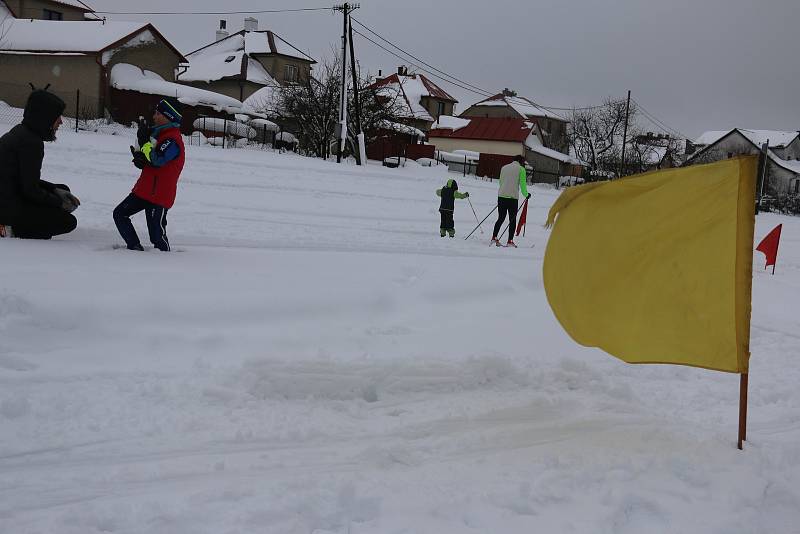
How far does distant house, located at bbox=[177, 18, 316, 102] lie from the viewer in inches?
2012

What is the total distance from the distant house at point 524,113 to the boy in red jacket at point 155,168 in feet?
209

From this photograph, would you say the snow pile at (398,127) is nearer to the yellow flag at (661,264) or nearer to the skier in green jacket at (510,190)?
the skier in green jacket at (510,190)

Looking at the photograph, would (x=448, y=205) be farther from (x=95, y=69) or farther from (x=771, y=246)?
(x=95, y=69)

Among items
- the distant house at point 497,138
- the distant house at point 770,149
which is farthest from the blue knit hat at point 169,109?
the distant house at point 770,149

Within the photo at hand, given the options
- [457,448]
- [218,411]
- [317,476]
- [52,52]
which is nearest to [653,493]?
[457,448]

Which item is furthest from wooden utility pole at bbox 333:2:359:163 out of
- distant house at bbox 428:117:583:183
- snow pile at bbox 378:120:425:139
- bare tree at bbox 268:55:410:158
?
distant house at bbox 428:117:583:183

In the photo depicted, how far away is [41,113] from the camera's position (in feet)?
22.4

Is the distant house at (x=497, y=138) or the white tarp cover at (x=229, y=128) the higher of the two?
the distant house at (x=497, y=138)

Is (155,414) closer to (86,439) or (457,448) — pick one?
(86,439)

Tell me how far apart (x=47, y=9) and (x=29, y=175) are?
158 ft

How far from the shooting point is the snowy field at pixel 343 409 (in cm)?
326

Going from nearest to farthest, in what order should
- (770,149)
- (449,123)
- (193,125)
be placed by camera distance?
(193,125)
(449,123)
(770,149)

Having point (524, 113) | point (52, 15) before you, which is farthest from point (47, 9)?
point (524, 113)

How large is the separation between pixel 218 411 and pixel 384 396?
3.73ft
